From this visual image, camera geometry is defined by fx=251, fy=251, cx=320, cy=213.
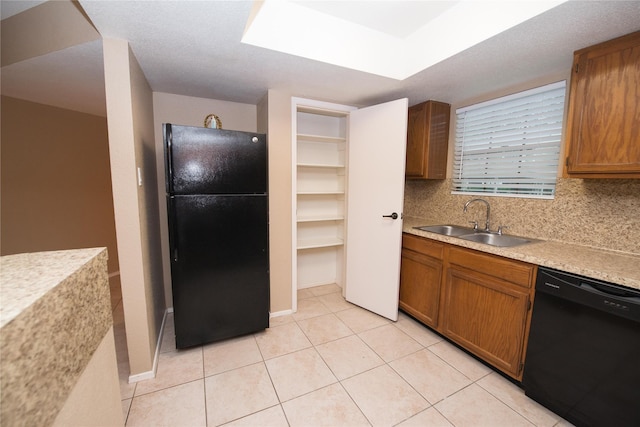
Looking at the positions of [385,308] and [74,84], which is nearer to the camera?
[74,84]

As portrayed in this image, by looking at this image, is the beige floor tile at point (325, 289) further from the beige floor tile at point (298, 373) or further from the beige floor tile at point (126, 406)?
the beige floor tile at point (126, 406)

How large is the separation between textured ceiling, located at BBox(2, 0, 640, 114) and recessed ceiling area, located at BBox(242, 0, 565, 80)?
50 mm

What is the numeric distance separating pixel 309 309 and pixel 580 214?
2.34 meters

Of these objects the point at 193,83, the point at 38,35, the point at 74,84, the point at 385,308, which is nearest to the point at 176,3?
the point at 193,83

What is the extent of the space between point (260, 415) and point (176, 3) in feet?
7.24

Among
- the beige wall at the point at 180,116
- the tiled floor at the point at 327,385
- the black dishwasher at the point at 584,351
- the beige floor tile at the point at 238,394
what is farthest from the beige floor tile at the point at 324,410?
the beige wall at the point at 180,116

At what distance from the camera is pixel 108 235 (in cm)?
351

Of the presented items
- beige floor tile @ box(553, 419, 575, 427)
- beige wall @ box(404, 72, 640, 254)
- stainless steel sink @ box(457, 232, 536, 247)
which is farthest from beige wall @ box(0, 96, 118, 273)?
beige floor tile @ box(553, 419, 575, 427)

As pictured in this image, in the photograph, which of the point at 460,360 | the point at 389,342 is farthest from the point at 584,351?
the point at 389,342

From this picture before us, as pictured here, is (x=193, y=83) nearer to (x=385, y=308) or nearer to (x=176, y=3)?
(x=176, y=3)

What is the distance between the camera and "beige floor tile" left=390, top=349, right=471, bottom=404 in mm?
1613

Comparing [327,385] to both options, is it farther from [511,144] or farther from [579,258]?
[511,144]

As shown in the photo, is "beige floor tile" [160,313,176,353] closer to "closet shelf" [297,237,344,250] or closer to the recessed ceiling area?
"closet shelf" [297,237,344,250]

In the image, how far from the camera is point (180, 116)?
7.85 ft
